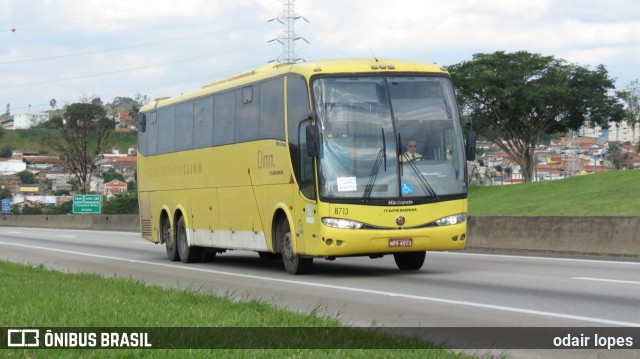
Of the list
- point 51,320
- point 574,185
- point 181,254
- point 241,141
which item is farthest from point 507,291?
point 574,185

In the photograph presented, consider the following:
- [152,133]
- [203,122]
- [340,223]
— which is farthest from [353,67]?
[152,133]

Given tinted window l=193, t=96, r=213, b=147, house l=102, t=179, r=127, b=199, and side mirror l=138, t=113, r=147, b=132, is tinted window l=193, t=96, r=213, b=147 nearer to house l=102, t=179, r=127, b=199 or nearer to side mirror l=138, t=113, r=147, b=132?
side mirror l=138, t=113, r=147, b=132

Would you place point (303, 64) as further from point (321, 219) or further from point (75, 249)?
point (75, 249)

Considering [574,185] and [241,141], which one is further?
[574,185]

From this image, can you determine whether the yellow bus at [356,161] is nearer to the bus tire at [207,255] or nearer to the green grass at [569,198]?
the bus tire at [207,255]

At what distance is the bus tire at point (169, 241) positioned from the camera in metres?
27.3

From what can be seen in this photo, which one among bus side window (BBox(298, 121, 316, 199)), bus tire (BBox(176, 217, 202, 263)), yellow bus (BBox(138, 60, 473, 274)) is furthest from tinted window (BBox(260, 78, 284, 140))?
bus tire (BBox(176, 217, 202, 263))

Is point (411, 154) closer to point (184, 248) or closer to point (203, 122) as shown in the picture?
point (203, 122)

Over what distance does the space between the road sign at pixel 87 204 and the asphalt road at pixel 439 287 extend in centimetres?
4548

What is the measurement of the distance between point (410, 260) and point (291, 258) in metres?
Result: 2.22

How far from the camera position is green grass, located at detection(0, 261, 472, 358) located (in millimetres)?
9469

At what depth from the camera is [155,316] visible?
1212cm

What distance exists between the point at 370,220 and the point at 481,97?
201 feet

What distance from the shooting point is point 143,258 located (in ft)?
94.3
